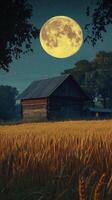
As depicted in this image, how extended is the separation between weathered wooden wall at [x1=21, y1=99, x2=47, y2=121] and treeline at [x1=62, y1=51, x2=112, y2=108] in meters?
24.9

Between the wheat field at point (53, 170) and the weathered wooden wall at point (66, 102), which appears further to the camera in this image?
the weathered wooden wall at point (66, 102)

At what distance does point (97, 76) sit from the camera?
280 ft

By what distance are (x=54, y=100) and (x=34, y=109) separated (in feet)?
10.9

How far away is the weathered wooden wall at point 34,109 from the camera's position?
5550 centimetres

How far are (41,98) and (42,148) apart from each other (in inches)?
1932

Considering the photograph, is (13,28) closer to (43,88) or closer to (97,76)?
(43,88)

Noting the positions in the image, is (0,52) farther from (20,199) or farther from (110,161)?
(20,199)

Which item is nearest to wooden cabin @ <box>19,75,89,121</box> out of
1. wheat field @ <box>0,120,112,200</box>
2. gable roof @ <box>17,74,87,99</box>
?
gable roof @ <box>17,74,87,99</box>

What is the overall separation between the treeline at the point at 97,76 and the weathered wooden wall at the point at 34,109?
24.9 metres

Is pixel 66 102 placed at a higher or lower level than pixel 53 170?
higher

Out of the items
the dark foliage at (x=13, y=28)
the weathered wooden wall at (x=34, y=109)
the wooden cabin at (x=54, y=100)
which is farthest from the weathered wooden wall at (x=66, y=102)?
the dark foliage at (x=13, y=28)

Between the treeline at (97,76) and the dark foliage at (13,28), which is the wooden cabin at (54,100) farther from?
the dark foliage at (13,28)

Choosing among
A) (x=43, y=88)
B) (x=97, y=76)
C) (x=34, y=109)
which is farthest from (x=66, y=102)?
(x=97, y=76)

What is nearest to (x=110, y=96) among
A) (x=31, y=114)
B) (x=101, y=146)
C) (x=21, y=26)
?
(x=31, y=114)
